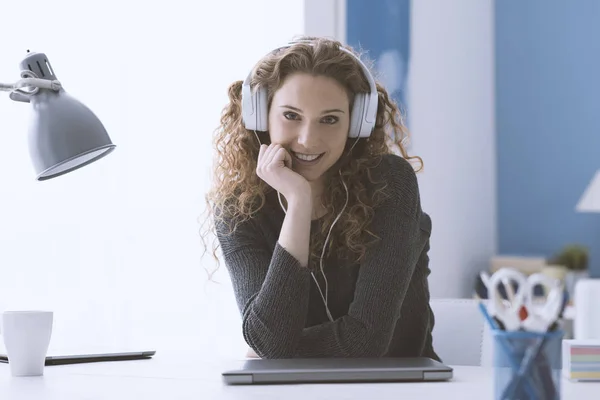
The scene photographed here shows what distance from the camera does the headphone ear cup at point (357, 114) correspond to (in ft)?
5.24

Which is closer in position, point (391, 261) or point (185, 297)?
point (391, 261)

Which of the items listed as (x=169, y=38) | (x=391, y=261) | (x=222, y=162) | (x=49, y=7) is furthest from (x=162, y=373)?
(x=169, y=38)

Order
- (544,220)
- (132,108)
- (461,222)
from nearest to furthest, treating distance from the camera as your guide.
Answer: (132,108) < (461,222) < (544,220)

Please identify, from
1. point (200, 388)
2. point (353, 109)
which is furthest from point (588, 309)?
point (200, 388)

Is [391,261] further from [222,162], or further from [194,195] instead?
[194,195]

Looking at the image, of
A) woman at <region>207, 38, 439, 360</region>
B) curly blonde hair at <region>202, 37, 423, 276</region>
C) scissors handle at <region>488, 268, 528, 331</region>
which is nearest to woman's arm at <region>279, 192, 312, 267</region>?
woman at <region>207, 38, 439, 360</region>

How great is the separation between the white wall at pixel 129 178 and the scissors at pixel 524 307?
1642 millimetres

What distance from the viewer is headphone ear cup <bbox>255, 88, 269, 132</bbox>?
1.59 meters

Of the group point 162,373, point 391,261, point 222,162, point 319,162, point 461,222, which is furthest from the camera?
point 461,222

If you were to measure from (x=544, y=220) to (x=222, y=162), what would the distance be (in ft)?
9.96

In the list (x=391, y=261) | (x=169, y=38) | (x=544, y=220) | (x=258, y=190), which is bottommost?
(x=544, y=220)

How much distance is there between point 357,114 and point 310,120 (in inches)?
4.4

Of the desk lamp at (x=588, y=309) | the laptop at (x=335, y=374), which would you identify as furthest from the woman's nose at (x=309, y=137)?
the desk lamp at (x=588, y=309)

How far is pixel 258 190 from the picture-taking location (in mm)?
1660
